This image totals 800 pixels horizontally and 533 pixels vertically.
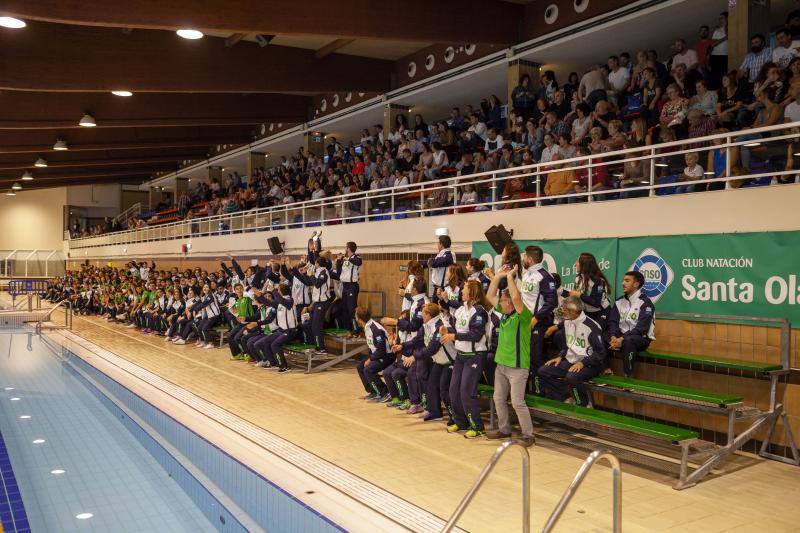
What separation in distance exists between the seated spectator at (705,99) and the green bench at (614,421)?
15.8ft

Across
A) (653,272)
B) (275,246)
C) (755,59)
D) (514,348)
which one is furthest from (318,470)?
(275,246)

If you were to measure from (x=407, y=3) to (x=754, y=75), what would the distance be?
5.57 meters

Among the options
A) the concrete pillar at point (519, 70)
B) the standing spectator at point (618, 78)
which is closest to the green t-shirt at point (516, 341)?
the standing spectator at point (618, 78)

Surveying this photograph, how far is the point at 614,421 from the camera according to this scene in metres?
5.86

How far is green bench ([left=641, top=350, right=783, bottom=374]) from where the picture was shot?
597cm

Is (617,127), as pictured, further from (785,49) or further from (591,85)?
(591,85)

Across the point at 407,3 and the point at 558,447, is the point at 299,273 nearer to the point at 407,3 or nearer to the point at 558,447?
the point at 407,3

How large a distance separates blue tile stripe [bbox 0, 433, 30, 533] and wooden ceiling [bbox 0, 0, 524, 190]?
6.09 metres

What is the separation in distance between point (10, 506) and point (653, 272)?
22.1ft

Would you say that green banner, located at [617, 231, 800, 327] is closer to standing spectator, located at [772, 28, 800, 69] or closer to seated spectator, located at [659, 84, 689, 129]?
seated spectator, located at [659, 84, 689, 129]

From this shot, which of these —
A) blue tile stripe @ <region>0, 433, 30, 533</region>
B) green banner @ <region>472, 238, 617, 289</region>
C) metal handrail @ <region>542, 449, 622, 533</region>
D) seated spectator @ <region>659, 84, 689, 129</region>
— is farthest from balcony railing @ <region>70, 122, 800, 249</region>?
blue tile stripe @ <region>0, 433, 30, 533</region>

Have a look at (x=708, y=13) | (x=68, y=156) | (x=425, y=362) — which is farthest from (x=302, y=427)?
(x=68, y=156)

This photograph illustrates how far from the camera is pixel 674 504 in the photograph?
505 cm

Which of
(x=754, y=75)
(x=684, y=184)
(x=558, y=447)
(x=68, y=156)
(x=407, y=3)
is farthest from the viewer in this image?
(x=68, y=156)
